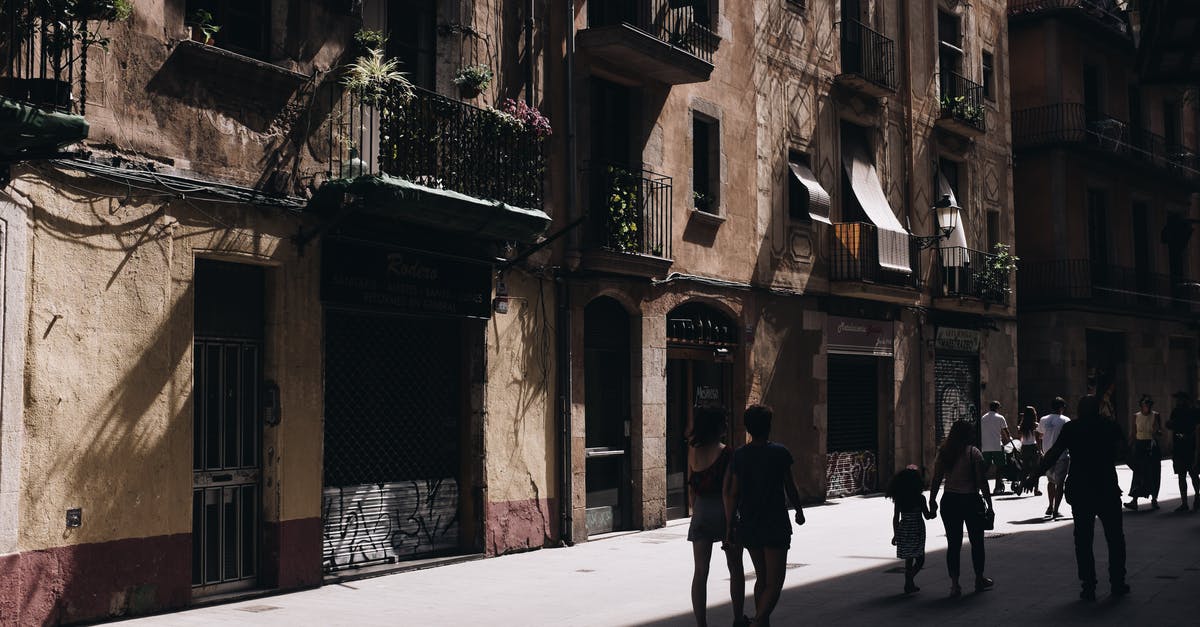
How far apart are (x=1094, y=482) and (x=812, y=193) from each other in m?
10.4

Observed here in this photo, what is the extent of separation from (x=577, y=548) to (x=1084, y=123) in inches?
859

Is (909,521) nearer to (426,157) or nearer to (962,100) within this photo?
(426,157)

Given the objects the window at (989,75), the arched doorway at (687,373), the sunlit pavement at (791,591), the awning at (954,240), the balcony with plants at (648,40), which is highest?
the window at (989,75)

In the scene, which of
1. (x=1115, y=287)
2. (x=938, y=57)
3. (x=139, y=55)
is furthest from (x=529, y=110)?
(x=1115, y=287)

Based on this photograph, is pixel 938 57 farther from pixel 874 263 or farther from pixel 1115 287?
pixel 1115 287

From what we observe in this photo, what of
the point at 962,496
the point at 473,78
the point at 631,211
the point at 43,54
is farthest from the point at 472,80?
the point at 962,496

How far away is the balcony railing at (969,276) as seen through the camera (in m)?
25.1

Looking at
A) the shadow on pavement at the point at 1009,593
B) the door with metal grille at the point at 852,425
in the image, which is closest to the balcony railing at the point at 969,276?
the door with metal grille at the point at 852,425

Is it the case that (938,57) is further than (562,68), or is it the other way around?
(938,57)

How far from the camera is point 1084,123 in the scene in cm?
3153

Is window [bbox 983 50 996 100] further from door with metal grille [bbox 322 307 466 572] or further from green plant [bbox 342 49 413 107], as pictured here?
green plant [bbox 342 49 413 107]

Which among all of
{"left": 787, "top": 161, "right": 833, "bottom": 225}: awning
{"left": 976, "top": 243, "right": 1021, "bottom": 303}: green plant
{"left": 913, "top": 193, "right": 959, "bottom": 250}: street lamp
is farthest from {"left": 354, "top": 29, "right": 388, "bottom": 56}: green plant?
{"left": 976, "top": 243, "right": 1021, "bottom": 303}: green plant

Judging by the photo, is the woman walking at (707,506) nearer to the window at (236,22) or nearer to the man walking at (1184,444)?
the window at (236,22)

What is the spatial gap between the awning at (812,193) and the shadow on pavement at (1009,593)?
24.0ft
